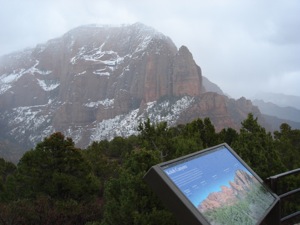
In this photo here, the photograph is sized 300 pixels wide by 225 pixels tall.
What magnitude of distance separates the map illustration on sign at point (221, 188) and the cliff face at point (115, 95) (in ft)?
357

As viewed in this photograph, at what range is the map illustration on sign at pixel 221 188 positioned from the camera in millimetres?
3453

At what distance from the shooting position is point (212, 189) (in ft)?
12.1

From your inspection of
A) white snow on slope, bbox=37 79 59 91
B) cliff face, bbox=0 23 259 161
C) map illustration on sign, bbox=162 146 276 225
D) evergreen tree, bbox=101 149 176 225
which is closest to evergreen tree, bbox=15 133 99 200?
evergreen tree, bbox=101 149 176 225

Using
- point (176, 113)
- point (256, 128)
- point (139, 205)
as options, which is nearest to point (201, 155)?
point (139, 205)

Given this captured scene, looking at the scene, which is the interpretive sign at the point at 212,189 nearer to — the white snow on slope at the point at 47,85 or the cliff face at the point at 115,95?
the cliff face at the point at 115,95

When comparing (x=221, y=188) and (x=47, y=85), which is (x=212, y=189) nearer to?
(x=221, y=188)

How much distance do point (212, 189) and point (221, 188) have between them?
191 mm

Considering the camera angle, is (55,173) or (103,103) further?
(103,103)

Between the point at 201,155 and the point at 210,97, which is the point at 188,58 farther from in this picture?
the point at 201,155

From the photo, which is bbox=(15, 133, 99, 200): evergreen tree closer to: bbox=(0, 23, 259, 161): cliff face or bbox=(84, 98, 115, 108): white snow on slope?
bbox=(0, 23, 259, 161): cliff face

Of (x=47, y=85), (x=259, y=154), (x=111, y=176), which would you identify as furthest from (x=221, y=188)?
(x=47, y=85)

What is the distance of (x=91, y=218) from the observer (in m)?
11.8

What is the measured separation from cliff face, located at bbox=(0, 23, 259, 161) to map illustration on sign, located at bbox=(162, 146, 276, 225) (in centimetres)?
10870

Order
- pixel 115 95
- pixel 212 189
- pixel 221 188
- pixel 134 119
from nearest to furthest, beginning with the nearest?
pixel 212 189 → pixel 221 188 → pixel 134 119 → pixel 115 95
